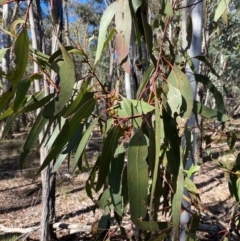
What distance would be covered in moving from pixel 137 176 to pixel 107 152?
0.42 feet

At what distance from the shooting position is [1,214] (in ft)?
11.8

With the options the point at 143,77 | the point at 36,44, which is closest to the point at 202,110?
the point at 143,77

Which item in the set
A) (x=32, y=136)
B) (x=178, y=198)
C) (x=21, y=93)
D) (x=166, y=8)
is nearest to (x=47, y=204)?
(x=32, y=136)

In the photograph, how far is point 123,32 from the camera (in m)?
0.60

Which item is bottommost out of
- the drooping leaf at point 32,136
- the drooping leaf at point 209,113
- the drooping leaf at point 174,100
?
the drooping leaf at point 32,136

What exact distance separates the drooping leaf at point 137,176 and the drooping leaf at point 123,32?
Result: 16cm

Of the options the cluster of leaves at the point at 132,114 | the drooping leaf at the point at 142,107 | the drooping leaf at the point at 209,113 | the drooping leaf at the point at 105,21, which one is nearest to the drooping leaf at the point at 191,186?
the cluster of leaves at the point at 132,114

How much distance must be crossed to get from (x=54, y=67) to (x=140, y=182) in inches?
10.6

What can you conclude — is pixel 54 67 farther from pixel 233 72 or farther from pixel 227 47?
pixel 233 72

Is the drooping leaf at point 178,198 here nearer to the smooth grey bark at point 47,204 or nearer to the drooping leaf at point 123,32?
the drooping leaf at point 123,32

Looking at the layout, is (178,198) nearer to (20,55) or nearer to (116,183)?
(116,183)

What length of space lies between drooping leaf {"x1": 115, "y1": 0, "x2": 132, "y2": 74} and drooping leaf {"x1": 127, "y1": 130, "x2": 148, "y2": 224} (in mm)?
155

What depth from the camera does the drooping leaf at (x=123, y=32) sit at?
0.57m

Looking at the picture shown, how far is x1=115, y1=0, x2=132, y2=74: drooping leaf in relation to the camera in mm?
567
